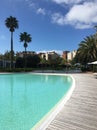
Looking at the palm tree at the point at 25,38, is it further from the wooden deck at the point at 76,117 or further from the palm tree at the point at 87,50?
the wooden deck at the point at 76,117

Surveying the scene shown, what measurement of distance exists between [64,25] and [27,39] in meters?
13.5

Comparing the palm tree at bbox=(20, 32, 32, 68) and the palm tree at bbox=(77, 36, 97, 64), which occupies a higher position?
the palm tree at bbox=(20, 32, 32, 68)

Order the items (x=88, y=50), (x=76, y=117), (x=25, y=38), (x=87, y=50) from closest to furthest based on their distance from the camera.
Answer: (x=76, y=117) < (x=88, y=50) < (x=87, y=50) < (x=25, y=38)

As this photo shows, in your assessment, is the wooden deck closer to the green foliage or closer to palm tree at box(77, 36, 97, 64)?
the green foliage

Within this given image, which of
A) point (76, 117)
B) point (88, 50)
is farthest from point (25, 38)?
point (76, 117)

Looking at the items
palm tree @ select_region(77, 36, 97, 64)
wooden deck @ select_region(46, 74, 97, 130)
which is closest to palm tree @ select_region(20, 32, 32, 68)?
palm tree @ select_region(77, 36, 97, 64)

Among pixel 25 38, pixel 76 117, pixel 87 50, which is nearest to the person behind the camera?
pixel 76 117

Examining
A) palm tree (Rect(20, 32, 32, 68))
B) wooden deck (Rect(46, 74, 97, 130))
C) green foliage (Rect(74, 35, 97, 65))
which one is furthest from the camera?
palm tree (Rect(20, 32, 32, 68))

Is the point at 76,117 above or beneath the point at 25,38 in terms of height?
beneath

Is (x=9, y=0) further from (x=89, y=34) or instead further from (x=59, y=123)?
(x=89, y=34)

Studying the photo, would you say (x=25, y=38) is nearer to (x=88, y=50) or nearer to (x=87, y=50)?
(x=87, y=50)

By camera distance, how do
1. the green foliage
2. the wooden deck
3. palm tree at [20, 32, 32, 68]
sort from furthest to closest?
1. palm tree at [20, 32, 32, 68]
2. the green foliage
3. the wooden deck

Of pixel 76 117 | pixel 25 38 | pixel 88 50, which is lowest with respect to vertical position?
pixel 76 117

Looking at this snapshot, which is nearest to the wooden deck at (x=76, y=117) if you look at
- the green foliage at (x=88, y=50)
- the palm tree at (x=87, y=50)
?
the green foliage at (x=88, y=50)
